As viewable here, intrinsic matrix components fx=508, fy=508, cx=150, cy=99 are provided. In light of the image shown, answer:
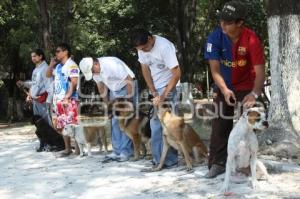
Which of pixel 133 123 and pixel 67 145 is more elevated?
pixel 133 123

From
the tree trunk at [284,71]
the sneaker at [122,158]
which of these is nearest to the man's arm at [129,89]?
the sneaker at [122,158]

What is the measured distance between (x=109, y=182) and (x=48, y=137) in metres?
3.41

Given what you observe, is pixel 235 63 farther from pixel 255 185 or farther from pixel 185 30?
pixel 185 30

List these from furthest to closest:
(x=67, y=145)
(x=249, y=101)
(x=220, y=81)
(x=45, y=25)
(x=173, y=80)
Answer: (x=45, y=25) → (x=67, y=145) → (x=173, y=80) → (x=220, y=81) → (x=249, y=101)

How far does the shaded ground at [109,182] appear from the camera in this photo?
5.79 meters

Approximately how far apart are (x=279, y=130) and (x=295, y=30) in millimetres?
1618

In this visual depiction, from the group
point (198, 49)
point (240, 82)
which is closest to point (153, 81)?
point (240, 82)

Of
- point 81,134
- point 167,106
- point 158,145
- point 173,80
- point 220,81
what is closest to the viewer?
point 220,81

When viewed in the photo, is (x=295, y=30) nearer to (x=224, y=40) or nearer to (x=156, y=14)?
(x=224, y=40)

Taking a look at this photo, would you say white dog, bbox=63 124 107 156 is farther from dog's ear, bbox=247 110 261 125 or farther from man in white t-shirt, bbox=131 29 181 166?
dog's ear, bbox=247 110 261 125

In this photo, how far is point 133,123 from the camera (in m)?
8.06

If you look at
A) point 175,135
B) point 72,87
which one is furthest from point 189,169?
point 72,87

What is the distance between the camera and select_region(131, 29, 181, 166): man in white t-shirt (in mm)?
6895

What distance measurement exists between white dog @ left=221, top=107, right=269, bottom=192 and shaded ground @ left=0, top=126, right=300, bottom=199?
0.23 metres
